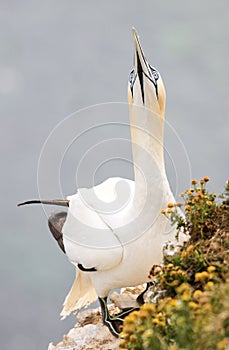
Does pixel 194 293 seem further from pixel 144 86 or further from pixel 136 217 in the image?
pixel 144 86

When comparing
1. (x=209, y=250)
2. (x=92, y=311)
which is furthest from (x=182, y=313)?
(x=92, y=311)

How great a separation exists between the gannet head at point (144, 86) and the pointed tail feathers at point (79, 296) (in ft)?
2.70

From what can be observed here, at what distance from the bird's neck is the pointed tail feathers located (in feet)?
1.97

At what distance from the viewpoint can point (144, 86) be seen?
2.15 metres

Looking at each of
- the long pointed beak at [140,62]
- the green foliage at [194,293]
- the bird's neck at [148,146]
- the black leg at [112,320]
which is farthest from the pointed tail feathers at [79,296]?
the long pointed beak at [140,62]

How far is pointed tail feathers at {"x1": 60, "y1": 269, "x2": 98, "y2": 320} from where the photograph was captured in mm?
2625

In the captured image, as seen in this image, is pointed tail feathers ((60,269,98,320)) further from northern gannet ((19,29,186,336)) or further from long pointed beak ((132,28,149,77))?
long pointed beak ((132,28,149,77))

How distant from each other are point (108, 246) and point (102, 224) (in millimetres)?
98

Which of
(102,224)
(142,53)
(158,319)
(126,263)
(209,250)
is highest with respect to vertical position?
(142,53)

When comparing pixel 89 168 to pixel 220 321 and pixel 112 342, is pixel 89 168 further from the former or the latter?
pixel 220 321

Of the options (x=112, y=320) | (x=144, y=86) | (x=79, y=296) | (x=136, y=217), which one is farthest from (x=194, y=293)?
(x=79, y=296)

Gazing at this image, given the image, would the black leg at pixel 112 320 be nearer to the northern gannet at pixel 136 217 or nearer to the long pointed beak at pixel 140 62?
the northern gannet at pixel 136 217

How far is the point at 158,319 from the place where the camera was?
4.14ft

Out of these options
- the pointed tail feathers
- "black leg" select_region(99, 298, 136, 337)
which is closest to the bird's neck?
"black leg" select_region(99, 298, 136, 337)
